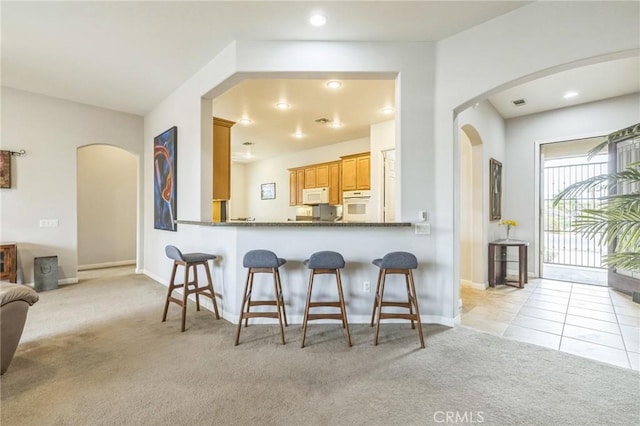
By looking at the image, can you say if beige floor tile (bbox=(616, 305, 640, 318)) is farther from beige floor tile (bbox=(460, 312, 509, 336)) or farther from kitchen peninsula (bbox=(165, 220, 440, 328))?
kitchen peninsula (bbox=(165, 220, 440, 328))

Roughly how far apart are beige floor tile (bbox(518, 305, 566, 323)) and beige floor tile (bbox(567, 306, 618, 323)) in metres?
0.21

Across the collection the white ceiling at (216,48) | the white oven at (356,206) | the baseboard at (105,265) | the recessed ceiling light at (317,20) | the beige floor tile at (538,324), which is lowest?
the beige floor tile at (538,324)

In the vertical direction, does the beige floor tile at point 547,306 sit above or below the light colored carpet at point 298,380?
below

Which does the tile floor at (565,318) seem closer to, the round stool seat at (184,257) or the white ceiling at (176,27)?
the round stool seat at (184,257)

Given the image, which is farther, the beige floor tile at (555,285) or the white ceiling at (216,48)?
the beige floor tile at (555,285)

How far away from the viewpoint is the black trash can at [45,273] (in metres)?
4.25

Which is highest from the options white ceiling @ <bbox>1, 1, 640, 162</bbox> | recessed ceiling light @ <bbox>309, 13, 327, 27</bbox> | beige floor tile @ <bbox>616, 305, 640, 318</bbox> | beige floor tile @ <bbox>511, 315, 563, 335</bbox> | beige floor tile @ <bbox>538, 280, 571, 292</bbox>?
white ceiling @ <bbox>1, 1, 640, 162</bbox>

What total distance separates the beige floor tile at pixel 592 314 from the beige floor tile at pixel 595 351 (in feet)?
2.96

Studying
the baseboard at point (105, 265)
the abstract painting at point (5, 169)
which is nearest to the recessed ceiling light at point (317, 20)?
the abstract painting at point (5, 169)

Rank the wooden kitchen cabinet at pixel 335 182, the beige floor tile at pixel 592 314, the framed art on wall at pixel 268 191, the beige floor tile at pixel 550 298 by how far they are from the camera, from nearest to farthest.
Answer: the beige floor tile at pixel 592 314 → the beige floor tile at pixel 550 298 → the wooden kitchen cabinet at pixel 335 182 → the framed art on wall at pixel 268 191

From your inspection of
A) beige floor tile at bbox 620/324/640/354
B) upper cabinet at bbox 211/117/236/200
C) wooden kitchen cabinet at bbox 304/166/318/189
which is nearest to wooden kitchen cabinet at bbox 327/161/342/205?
wooden kitchen cabinet at bbox 304/166/318/189

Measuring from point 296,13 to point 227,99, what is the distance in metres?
2.01

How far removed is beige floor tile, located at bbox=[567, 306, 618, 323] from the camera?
126 inches

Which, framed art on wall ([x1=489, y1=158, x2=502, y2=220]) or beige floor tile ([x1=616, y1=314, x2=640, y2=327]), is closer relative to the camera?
beige floor tile ([x1=616, y1=314, x2=640, y2=327])
